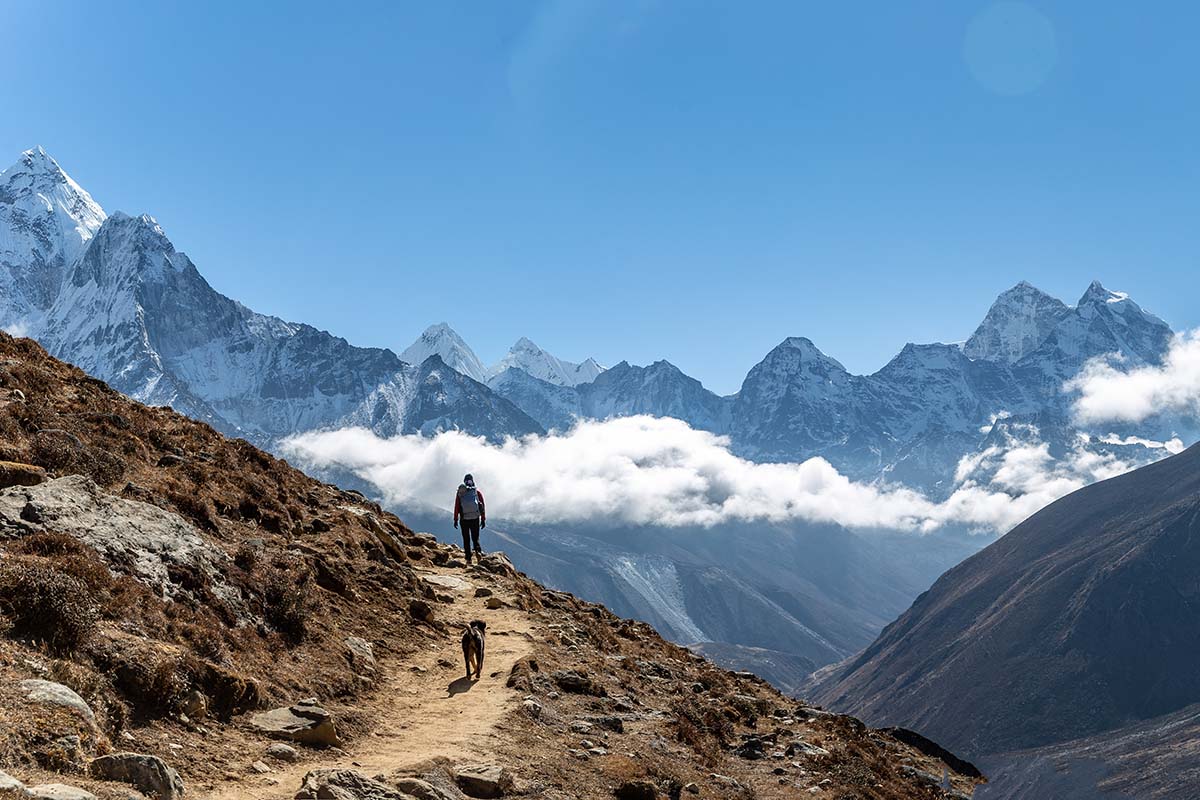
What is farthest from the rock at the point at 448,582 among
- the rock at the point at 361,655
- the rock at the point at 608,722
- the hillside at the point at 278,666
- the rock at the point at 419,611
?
the rock at the point at 608,722

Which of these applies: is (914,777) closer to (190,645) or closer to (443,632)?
(443,632)

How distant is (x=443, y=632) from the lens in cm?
2678

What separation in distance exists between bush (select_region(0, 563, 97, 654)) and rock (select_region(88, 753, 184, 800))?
3.37 m

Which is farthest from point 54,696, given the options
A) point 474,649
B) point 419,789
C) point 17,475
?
point 474,649

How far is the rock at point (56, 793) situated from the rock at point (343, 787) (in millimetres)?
3377

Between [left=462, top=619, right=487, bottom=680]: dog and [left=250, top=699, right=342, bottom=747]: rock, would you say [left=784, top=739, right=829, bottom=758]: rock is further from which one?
[left=250, top=699, right=342, bottom=747]: rock

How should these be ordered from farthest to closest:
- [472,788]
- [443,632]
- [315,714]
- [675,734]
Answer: [443,632]
[675,734]
[315,714]
[472,788]

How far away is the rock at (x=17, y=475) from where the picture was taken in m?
19.2

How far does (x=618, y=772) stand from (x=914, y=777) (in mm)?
14516

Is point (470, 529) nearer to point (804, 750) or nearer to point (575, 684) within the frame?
point (575, 684)

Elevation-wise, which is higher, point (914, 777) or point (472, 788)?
point (472, 788)

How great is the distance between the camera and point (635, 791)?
58.0 ft

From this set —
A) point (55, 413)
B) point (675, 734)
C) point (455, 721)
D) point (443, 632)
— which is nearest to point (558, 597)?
point (443, 632)

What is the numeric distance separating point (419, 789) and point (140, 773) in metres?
4.55
